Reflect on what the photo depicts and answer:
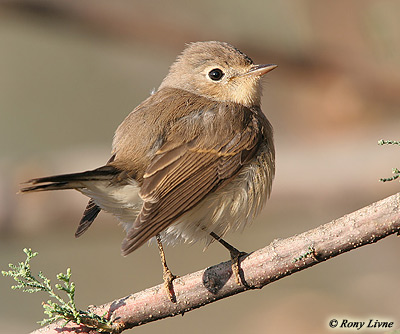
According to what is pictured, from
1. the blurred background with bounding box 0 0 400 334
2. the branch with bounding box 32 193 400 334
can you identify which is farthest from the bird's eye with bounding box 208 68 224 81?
the blurred background with bounding box 0 0 400 334

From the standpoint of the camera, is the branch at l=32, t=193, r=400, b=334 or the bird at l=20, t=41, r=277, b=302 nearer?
the branch at l=32, t=193, r=400, b=334

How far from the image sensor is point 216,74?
13.9 feet

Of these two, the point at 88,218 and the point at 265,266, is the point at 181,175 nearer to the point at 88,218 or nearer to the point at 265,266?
the point at 88,218

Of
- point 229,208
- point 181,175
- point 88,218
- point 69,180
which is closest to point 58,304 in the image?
point 69,180

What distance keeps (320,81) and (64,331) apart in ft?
15.5

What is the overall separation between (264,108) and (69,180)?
17.0 ft

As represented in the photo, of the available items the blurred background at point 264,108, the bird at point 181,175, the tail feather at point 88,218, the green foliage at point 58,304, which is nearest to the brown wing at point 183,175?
the bird at point 181,175

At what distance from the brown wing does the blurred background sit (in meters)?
1.82

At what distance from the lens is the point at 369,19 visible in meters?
7.44

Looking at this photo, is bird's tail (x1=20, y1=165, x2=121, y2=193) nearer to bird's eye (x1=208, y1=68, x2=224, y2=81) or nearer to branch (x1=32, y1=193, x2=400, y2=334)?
branch (x1=32, y1=193, x2=400, y2=334)

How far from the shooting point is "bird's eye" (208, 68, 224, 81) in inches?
167

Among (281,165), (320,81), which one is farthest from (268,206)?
(320,81)

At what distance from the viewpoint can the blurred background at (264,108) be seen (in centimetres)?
617

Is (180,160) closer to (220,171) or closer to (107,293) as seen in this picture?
(220,171)
